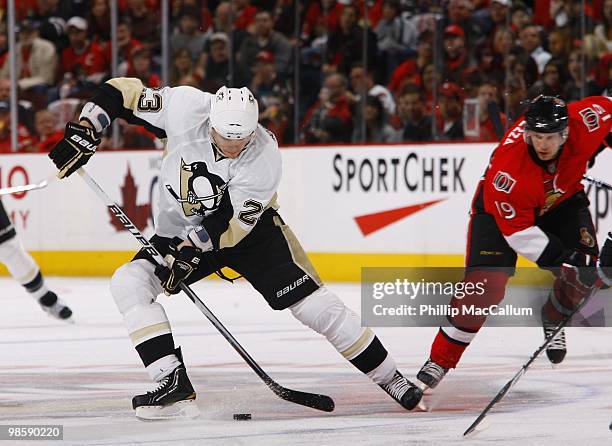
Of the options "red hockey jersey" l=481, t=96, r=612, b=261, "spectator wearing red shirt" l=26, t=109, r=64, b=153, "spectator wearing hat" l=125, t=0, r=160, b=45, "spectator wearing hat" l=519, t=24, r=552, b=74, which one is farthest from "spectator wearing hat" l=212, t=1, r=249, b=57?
"red hockey jersey" l=481, t=96, r=612, b=261

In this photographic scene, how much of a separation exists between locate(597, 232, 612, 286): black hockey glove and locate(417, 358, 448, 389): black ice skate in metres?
0.71

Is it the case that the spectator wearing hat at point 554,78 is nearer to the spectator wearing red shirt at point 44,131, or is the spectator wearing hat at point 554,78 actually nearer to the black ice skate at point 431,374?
the black ice skate at point 431,374

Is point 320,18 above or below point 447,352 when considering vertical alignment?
above

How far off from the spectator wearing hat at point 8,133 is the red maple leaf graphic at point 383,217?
2.72 metres

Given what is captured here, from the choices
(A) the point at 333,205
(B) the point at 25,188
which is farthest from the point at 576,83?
(B) the point at 25,188

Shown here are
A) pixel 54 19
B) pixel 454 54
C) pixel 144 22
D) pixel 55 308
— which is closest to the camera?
pixel 55 308

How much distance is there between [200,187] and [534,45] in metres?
4.16

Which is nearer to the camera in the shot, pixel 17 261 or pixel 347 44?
pixel 17 261

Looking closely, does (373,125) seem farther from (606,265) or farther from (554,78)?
(606,265)

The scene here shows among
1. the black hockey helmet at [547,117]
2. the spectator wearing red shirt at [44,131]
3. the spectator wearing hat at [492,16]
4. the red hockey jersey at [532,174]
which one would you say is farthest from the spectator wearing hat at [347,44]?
the black hockey helmet at [547,117]

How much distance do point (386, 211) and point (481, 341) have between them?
103 inches

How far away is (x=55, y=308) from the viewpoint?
6.28 m

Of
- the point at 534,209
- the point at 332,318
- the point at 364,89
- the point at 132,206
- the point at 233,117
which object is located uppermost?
the point at 233,117

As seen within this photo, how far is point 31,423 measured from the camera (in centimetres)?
359
